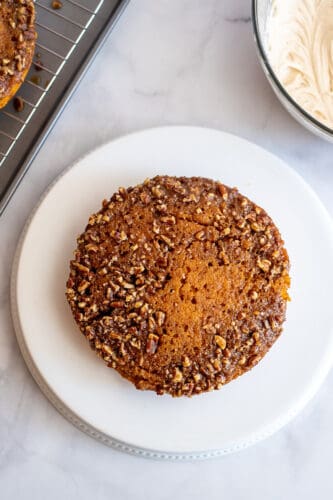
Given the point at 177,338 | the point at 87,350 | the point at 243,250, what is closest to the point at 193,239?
the point at 243,250

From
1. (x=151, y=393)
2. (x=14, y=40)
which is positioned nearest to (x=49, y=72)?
(x=14, y=40)

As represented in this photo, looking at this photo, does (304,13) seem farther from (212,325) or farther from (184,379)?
(184,379)

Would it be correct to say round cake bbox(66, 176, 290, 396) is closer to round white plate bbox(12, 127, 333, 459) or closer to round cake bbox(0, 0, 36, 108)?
round white plate bbox(12, 127, 333, 459)

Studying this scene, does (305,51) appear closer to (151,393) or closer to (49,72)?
(49,72)

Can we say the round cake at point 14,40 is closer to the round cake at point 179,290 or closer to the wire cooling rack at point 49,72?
the wire cooling rack at point 49,72

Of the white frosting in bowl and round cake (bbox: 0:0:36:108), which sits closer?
round cake (bbox: 0:0:36:108)

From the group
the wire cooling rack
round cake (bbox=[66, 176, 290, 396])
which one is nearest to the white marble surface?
the wire cooling rack
